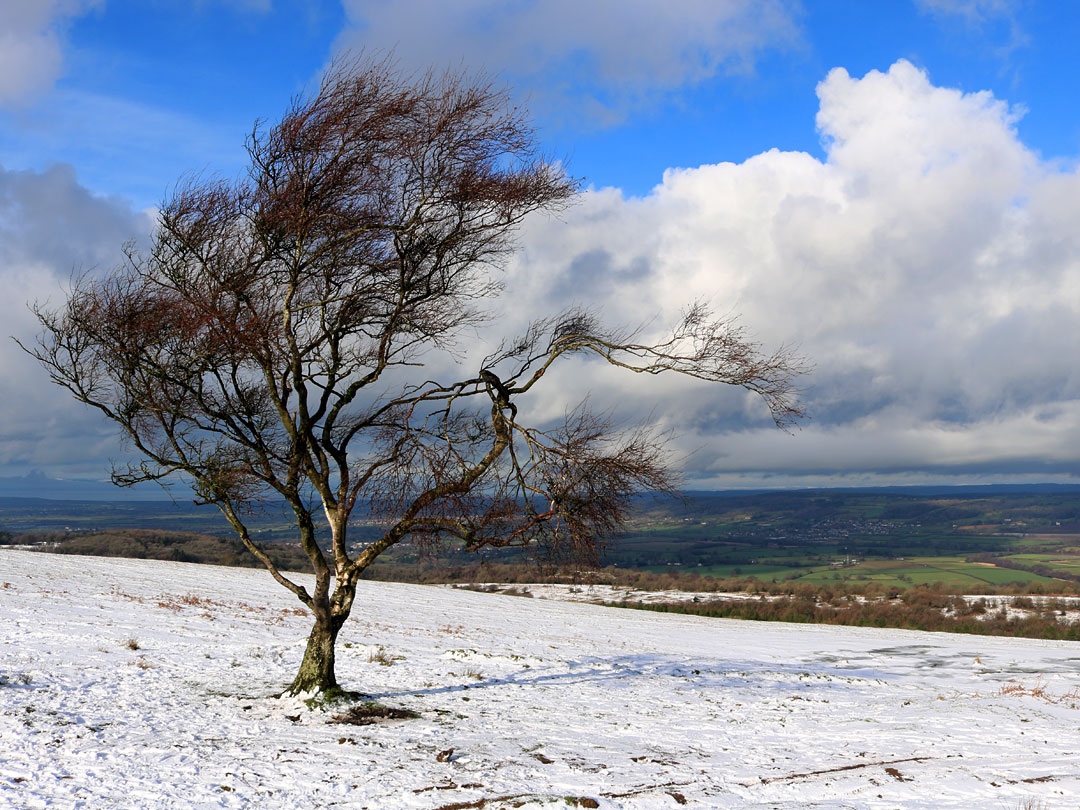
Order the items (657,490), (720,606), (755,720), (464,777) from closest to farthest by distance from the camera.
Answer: (464,777)
(657,490)
(755,720)
(720,606)

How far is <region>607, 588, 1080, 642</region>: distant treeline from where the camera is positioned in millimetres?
39438

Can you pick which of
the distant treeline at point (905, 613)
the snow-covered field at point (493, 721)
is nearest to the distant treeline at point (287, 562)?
the distant treeline at point (905, 613)

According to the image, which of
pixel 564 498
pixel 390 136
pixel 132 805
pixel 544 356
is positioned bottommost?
pixel 132 805

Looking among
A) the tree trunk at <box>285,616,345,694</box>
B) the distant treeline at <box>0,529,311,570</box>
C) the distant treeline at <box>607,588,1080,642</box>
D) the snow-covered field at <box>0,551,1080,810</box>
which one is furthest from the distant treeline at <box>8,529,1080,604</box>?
the tree trunk at <box>285,616,345,694</box>

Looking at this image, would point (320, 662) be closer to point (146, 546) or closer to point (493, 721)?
point (493, 721)

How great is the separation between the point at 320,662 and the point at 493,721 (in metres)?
2.78

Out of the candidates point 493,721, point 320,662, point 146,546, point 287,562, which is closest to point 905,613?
point 287,562

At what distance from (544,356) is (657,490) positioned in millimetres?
2755

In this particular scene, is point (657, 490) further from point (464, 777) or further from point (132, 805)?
point (132, 805)

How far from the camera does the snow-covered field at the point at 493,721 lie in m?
8.19

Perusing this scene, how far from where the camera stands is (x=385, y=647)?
18.1 metres

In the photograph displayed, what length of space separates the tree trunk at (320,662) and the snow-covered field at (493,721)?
394mm

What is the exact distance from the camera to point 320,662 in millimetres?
11742

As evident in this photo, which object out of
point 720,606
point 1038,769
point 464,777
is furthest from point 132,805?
point 720,606
